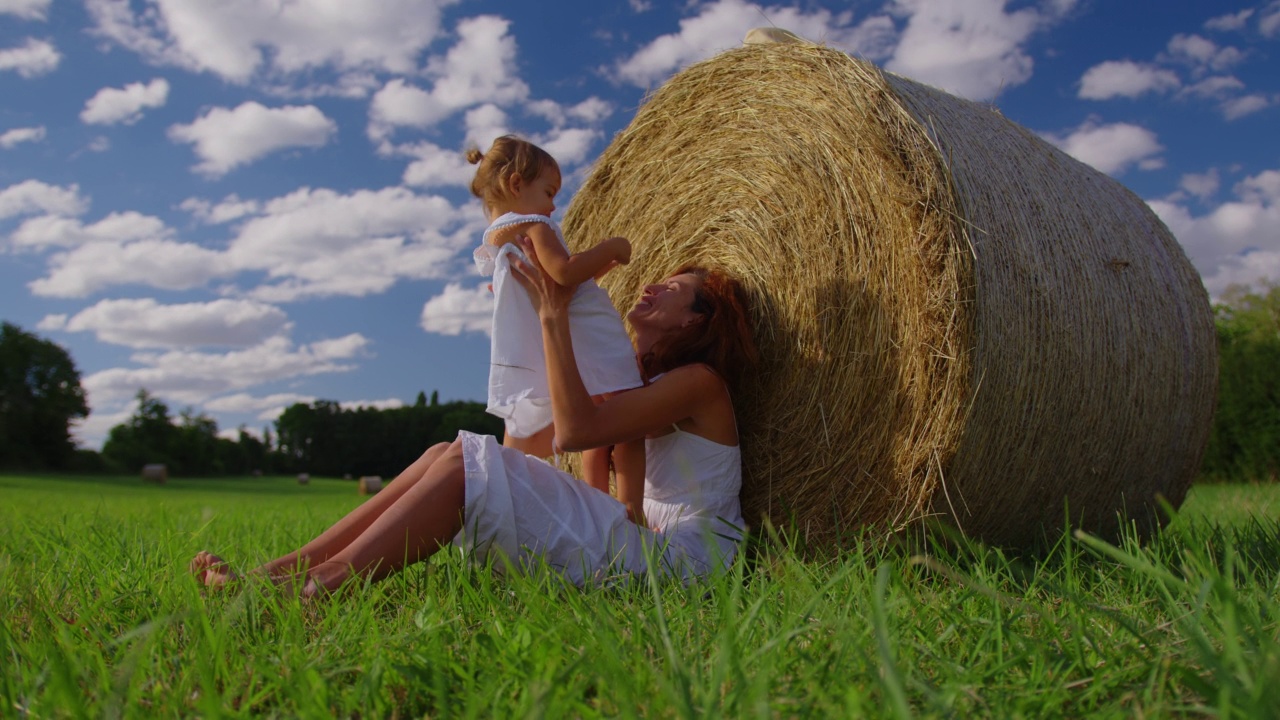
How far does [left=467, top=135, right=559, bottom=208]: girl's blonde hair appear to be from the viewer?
3.30 metres

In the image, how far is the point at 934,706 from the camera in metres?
1.35

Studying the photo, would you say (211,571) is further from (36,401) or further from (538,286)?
(36,401)

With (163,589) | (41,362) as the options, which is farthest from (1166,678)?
(41,362)

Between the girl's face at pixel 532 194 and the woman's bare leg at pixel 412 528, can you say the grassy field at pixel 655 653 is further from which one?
the girl's face at pixel 532 194

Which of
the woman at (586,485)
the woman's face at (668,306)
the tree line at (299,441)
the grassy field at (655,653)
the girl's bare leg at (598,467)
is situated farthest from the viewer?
the tree line at (299,441)

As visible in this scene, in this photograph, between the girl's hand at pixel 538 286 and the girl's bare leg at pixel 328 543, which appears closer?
the girl's bare leg at pixel 328 543

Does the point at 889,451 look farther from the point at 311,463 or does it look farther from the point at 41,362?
the point at 41,362

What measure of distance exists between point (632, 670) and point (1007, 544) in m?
2.19

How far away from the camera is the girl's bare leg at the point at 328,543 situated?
8.05 ft

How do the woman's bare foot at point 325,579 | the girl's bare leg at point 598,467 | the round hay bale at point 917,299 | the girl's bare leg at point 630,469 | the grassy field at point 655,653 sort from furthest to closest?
the girl's bare leg at point 598,467 < the girl's bare leg at point 630,469 < the round hay bale at point 917,299 < the woman's bare foot at point 325,579 < the grassy field at point 655,653

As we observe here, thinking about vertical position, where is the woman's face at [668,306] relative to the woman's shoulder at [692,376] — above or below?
above

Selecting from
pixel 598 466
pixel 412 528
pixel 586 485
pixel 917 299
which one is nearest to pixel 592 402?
pixel 586 485

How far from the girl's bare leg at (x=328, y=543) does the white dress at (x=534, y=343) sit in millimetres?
457

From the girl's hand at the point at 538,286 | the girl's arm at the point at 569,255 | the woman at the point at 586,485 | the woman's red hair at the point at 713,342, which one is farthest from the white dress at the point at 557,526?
the girl's arm at the point at 569,255
